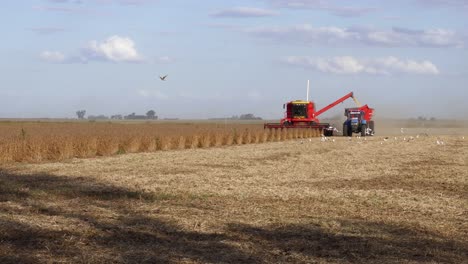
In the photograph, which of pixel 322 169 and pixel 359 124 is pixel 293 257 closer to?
pixel 322 169

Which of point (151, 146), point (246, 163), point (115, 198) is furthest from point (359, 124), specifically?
point (115, 198)

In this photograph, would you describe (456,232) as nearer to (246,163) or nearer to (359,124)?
(246,163)

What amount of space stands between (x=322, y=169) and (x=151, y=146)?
37.9ft

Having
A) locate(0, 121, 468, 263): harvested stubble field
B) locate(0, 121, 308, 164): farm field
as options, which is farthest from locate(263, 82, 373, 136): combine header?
locate(0, 121, 468, 263): harvested stubble field

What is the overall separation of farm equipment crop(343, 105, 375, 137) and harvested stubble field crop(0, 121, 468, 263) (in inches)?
1138

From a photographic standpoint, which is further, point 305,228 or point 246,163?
point 246,163

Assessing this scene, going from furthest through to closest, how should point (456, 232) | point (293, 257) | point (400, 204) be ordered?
point (400, 204) → point (456, 232) → point (293, 257)

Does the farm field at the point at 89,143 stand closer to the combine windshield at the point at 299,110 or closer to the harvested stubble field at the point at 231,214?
the harvested stubble field at the point at 231,214

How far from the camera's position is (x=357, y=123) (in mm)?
48750

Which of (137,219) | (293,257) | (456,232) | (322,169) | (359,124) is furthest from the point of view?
(359,124)

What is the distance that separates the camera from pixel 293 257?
787 cm

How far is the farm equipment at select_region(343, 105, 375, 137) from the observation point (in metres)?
48.6

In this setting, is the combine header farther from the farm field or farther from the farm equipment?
the farm field

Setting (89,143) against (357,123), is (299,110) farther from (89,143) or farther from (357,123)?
(89,143)
